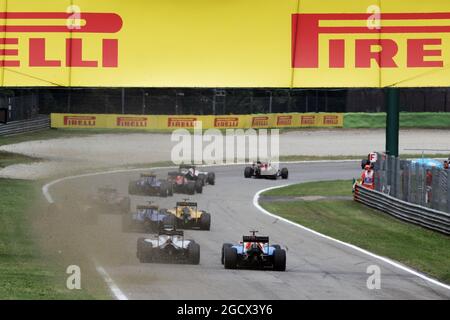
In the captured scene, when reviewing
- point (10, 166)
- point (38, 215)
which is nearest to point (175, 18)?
point (38, 215)

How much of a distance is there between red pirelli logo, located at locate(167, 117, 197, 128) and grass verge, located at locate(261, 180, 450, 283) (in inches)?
1150

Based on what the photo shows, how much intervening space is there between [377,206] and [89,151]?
29.1m

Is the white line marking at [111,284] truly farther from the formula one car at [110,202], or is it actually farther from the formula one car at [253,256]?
the formula one car at [110,202]

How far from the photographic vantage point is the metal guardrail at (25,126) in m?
67.3

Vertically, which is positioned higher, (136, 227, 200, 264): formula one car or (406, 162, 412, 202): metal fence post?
(406, 162, 412, 202): metal fence post

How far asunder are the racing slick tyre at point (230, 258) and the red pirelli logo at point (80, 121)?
51679 mm

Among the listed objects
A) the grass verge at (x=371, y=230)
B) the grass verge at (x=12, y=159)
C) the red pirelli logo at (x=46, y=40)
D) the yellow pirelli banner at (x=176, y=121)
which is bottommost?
the grass verge at (x=371, y=230)

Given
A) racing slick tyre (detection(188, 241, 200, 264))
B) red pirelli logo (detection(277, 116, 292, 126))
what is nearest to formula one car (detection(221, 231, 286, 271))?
racing slick tyre (detection(188, 241, 200, 264))

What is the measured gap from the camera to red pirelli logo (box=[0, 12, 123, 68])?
16266 millimetres

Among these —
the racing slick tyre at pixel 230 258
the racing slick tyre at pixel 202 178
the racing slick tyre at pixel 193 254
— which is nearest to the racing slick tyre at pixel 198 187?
the racing slick tyre at pixel 202 178

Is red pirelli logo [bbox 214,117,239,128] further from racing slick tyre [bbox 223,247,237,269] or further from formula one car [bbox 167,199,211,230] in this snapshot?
racing slick tyre [bbox 223,247,237,269]

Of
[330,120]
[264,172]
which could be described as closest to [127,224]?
[264,172]
